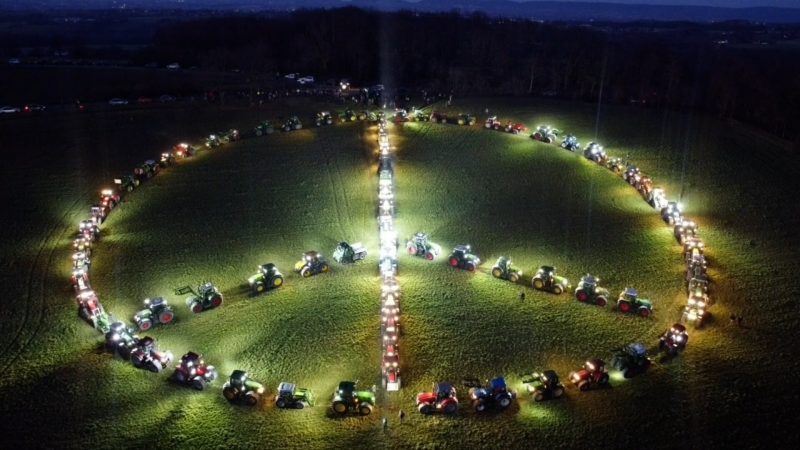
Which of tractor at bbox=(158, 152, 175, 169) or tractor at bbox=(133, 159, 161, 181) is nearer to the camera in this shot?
tractor at bbox=(133, 159, 161, 181)

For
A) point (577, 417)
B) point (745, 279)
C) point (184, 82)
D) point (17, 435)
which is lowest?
point (17, 435)

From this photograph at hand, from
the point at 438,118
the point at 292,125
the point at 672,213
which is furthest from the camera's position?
the point at 438,118

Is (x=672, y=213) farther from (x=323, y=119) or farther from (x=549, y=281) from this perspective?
(x=323, y=119)

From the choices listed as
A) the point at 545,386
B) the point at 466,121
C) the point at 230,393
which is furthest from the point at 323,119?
the point at 545,386

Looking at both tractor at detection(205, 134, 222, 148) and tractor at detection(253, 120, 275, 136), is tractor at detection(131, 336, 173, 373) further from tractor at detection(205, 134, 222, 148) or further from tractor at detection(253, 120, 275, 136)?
tractor at detection(253, 120, 275, 136)

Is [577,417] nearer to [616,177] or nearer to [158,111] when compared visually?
[616,177]

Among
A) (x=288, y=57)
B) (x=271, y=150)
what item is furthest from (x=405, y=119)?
(x=288, y=57)

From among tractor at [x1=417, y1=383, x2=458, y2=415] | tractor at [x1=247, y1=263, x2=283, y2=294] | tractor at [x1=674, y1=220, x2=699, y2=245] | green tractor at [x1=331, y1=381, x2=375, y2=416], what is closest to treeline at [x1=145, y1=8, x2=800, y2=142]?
Answer: tractor at [x1=674, y1=220, x2=699, y2=245]
